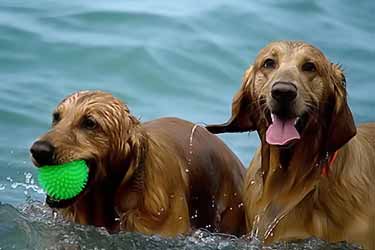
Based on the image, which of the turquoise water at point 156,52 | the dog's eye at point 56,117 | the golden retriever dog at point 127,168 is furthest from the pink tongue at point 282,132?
the turquoise water at point 156,52

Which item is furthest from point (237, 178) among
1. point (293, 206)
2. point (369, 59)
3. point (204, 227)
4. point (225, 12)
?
point (225, 12)

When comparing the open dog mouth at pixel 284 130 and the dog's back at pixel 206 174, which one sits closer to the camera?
the open dog mouth at pixel 284 130

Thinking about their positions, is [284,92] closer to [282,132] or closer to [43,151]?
[282,132]

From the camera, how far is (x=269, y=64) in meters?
7.12

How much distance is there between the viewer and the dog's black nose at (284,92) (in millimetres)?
6734

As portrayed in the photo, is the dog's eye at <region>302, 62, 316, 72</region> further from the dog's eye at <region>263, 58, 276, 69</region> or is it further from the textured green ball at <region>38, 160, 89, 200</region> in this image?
the textured green ball at <region>38, 160, 89, 200</region>

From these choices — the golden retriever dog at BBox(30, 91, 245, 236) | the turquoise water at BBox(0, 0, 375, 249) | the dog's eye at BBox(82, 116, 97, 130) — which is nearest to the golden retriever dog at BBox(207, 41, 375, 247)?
the golden retriever dog at BBox(30, 91, 245, 236)

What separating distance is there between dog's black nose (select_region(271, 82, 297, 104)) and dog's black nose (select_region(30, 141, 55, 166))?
1255mm

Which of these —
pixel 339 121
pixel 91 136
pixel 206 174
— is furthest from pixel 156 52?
pixel 339 121

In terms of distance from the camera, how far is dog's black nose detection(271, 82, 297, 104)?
6.73m

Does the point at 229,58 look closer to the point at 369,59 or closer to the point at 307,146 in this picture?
the point at 369,59

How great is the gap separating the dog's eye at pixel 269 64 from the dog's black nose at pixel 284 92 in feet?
1.11

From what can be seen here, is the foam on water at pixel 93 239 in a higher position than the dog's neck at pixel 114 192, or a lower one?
lower

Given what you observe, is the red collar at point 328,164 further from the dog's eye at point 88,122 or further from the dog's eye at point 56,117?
the dog's eye at point 56,117
